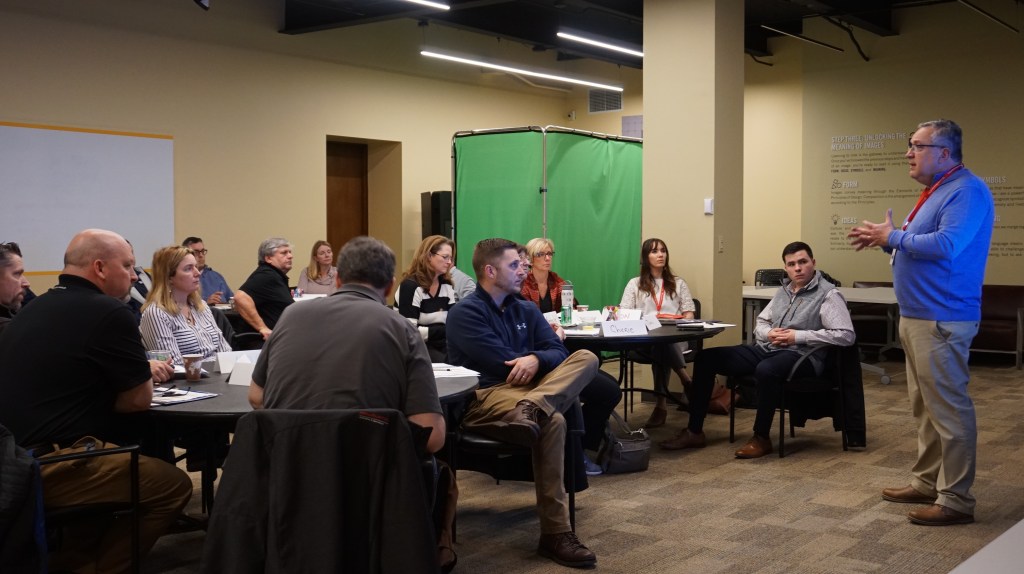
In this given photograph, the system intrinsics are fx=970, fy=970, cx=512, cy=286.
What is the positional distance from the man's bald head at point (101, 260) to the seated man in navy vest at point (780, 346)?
350cm

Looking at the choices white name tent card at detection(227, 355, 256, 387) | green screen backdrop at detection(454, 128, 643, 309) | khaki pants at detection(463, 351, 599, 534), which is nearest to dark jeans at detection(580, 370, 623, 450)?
khaki pants at detection(463, 351, 599, 534)

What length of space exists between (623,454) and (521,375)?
56.5 inches

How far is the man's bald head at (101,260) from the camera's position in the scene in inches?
128

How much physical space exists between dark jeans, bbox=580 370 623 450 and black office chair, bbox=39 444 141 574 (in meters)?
2.37

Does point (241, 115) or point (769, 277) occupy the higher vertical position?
point (241, 115)

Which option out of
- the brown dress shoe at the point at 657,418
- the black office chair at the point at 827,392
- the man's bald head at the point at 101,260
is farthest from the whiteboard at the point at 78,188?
the black office chair at the point at 827,392

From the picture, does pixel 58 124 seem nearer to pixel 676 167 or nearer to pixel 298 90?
pixel 298 90

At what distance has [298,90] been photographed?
415 inches

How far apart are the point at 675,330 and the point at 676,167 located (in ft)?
6.98

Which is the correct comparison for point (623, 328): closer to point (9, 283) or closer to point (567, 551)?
point (567, 551)

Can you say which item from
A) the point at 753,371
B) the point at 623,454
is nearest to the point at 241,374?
the point at 623,454

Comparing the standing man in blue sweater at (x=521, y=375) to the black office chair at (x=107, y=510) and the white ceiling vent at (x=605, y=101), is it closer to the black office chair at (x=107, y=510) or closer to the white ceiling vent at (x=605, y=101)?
the black office chair at (x=107, y=510)

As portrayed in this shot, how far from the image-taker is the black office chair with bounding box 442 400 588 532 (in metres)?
3.80

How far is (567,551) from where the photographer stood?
3738mm
